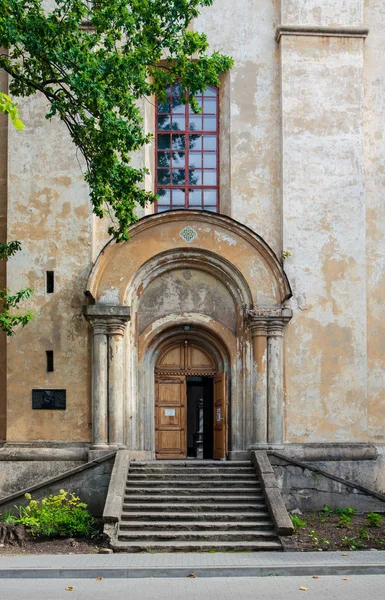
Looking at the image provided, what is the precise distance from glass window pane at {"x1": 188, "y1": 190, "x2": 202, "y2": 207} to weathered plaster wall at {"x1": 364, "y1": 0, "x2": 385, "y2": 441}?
374cm

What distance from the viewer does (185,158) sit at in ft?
66.9

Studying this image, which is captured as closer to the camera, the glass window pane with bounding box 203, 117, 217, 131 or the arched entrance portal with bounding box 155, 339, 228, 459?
the arched entrance portal with bounding box 155, 339, 228, 459

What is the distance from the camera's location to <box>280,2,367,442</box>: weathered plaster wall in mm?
19000

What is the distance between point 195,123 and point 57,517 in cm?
951

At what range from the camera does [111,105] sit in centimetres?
1459

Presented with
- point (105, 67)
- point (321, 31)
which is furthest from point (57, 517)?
point (321, 31)

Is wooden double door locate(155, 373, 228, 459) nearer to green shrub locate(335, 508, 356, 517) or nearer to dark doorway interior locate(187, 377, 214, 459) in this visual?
dark doorway interior locate(187, 377, 214, 459)

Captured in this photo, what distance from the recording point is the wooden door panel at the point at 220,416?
19219 millimetres

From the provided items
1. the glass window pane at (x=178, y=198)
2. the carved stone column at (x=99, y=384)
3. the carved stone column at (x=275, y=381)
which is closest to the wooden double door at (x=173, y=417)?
the carved stone column at (x=275, y=381)

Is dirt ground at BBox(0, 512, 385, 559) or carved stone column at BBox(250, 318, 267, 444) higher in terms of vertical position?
carved stone column at BBox(250, 318, 267, 444)

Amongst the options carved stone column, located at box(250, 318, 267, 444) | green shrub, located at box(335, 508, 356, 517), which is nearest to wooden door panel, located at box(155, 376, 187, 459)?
carved stone column, located at box(250, 318, 267, 444)

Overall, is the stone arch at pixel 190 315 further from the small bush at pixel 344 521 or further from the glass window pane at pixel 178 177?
the small bush at pixel 344 521

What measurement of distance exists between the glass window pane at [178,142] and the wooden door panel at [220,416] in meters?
5.23

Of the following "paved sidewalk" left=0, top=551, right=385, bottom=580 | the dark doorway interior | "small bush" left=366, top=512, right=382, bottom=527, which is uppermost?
the dark doorway interior
